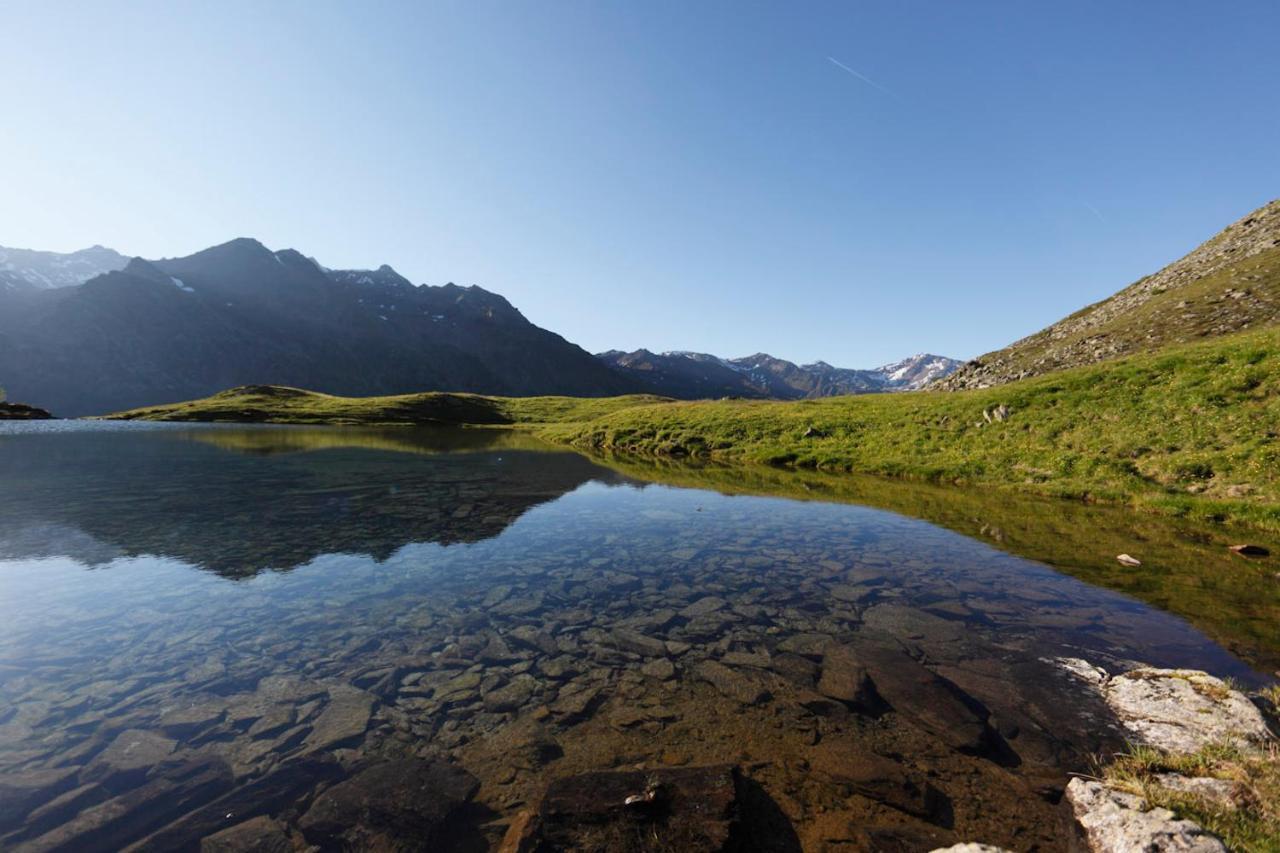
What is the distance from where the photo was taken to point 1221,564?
1652cm

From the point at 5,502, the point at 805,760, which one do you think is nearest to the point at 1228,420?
the point at 805,760

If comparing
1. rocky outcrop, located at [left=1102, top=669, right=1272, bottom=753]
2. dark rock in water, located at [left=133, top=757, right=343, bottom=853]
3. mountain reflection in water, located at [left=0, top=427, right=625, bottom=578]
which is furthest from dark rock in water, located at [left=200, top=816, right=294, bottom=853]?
mountain reflection in water, located at [left=0, top=427, right=625, bottom=578]

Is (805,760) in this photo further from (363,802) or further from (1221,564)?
(1221,564)

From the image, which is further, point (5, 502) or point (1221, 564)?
point (5, 502)

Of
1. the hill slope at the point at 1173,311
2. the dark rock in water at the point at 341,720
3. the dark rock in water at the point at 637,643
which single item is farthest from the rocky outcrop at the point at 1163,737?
the hill slope at the point at 1173,311

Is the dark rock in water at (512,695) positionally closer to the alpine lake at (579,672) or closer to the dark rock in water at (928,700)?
the alpine lake at (579,672)

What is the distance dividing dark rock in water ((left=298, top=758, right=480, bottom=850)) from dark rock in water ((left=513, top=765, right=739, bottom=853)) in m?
1.27

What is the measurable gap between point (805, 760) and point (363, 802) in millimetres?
6366

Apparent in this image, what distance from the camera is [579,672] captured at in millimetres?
10445

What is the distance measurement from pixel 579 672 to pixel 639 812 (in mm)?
4150

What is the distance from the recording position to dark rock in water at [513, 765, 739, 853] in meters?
6.06

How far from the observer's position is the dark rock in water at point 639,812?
6.06m

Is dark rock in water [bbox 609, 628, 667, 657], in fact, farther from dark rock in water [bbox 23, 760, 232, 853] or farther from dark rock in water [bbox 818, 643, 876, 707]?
dark rock in water [bbox 23, 760, 232, 853]

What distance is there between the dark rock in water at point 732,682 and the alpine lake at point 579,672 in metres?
0.07
